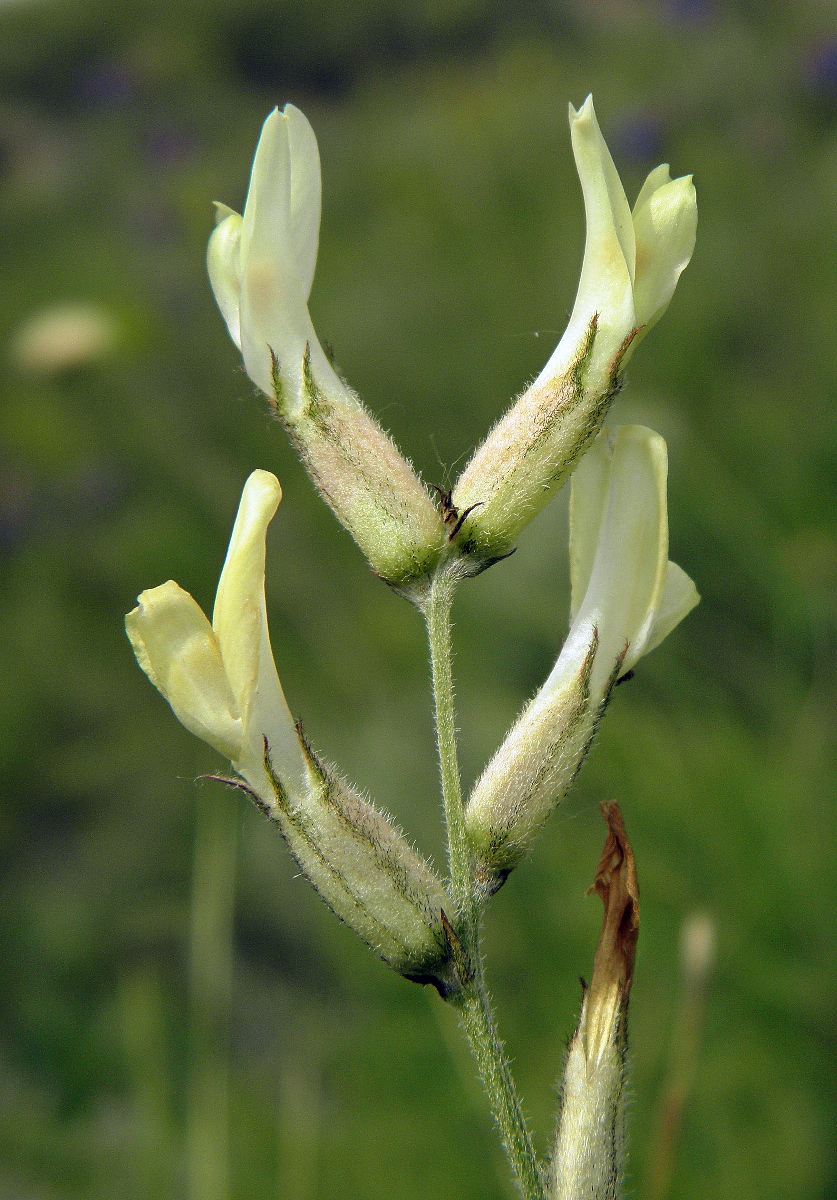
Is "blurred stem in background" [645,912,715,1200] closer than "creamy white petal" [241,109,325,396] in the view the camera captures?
No

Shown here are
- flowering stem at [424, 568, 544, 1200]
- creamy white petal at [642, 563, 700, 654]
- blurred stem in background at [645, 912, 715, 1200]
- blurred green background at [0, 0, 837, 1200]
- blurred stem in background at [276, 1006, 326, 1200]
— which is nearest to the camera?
flowering stem at [424, 568, 544, 1200]

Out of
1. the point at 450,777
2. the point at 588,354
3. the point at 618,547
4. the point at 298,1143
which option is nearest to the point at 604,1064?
the point at 450,777

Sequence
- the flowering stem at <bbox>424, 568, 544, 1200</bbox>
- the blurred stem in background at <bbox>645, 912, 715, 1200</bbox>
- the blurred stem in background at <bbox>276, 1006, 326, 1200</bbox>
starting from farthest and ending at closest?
the blurred stem in background at <bbox>276, 1006, 326, 1200</bbox> → the blurred stem in background at <bbox>645, 912, 715, 1200</bbox> → the flowering stem at <bbox>424, 568, 544, 1200</bbox>

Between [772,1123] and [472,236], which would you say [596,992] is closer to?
[772,1123]

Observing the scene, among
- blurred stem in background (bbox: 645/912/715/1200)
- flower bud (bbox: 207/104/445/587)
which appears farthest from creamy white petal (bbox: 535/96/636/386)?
blurred stem in background (bbox: 645/912/715/1200)

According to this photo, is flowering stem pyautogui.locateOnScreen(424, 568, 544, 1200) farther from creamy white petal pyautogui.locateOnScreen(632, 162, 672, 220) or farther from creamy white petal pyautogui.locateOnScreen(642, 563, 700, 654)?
creamy white petal pyautogui.locateOnScreen(632, 162, 672, 220)

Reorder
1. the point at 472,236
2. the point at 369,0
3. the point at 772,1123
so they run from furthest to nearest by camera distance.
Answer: the point at 369,0 → the point at 472,236 → the point at 772,1123

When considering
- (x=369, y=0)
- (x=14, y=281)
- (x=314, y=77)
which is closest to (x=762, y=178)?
(x=14, y=281)
